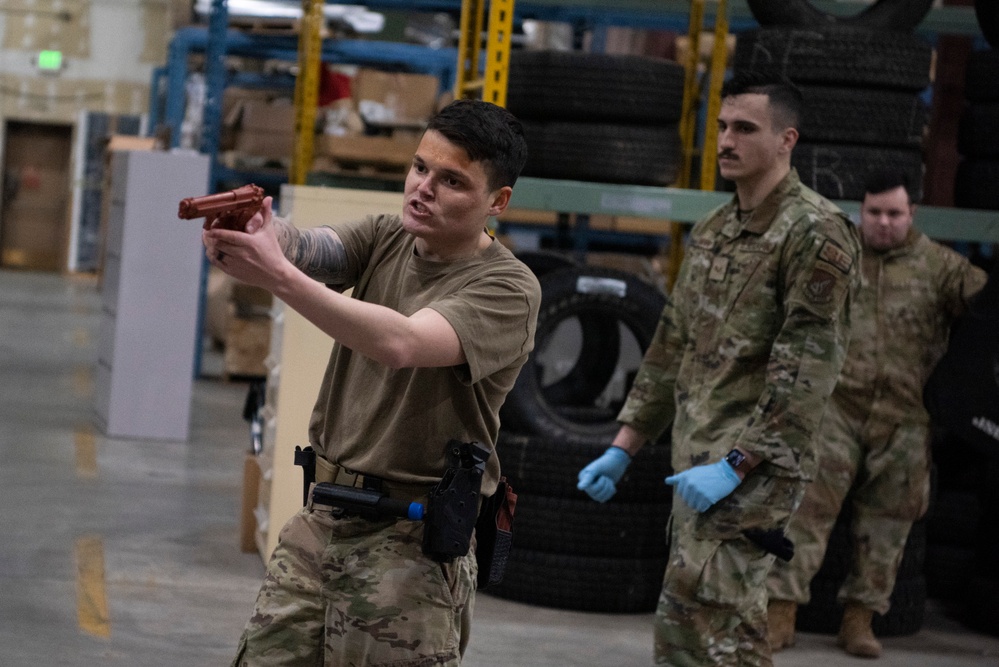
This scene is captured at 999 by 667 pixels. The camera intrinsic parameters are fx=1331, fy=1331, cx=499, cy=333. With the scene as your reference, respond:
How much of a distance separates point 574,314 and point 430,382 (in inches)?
147

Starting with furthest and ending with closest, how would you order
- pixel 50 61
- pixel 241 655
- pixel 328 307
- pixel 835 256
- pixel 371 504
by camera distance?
pixel 50 61
pixel 835 256
pixel 241 655
pixel 371 504
pixel 328 307

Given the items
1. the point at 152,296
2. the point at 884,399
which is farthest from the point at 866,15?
the point at 152,296

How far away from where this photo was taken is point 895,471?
562 centimetres

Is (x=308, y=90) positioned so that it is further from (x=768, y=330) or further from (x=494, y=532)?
(x=494, y=532)

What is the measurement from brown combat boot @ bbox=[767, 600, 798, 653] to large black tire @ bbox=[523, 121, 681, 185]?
2041 mm

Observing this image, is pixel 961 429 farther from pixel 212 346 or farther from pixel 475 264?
pixel 212 346

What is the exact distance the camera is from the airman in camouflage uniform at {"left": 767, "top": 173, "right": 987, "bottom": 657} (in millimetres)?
5586

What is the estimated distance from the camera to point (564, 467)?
581 centimetres

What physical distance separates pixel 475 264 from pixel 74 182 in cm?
2308

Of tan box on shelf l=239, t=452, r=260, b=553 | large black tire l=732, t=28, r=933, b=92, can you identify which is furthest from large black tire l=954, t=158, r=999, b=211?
tan box on shelf l=239, t=452, r=260, b=553

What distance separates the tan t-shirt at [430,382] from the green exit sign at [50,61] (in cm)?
2321

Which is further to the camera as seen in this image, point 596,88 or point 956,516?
point 956,516

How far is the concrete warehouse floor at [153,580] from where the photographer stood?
196 inches

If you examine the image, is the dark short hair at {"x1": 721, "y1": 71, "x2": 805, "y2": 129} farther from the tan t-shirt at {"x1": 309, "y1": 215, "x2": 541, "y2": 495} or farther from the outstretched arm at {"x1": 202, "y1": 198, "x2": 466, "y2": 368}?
the outstretched arm at {"x1": 202, "y1": 198, "x2": 466, "y2": 368}
